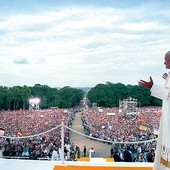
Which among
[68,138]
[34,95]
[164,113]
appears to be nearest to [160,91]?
[164,113]

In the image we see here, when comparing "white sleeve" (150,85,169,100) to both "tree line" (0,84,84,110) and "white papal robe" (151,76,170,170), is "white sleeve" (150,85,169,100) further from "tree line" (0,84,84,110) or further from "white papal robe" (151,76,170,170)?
"tree line" (0,84,84,110)

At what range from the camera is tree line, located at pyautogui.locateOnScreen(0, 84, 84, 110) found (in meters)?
48.8

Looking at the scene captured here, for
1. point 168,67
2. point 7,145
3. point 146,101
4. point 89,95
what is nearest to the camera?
point 168,67

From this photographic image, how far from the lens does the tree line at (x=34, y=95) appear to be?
48750mm

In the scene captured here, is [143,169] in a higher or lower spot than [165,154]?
lower

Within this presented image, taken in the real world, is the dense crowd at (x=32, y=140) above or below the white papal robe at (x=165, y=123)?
below

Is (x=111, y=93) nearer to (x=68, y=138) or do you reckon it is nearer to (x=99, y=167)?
(x=68, y=138)

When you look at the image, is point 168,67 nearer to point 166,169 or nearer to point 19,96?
point 166,169

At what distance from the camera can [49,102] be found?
176ft

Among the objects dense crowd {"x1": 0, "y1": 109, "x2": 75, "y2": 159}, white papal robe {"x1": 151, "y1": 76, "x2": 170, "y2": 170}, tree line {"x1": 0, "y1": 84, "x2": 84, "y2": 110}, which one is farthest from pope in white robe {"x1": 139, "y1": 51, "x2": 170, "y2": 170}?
tree line {"x1": 0, "y1": 84, "x2": 84, "y2": 110}

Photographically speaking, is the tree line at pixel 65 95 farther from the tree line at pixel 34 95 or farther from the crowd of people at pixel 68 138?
the crowd of people at pixel 68 138

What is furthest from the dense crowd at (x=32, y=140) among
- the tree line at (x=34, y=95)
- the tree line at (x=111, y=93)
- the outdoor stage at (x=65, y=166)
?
the tree line at (x=111, y=93)

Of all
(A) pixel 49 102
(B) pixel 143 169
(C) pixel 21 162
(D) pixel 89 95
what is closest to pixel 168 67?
(B) pixel 143 169

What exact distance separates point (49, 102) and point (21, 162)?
1949 inches
